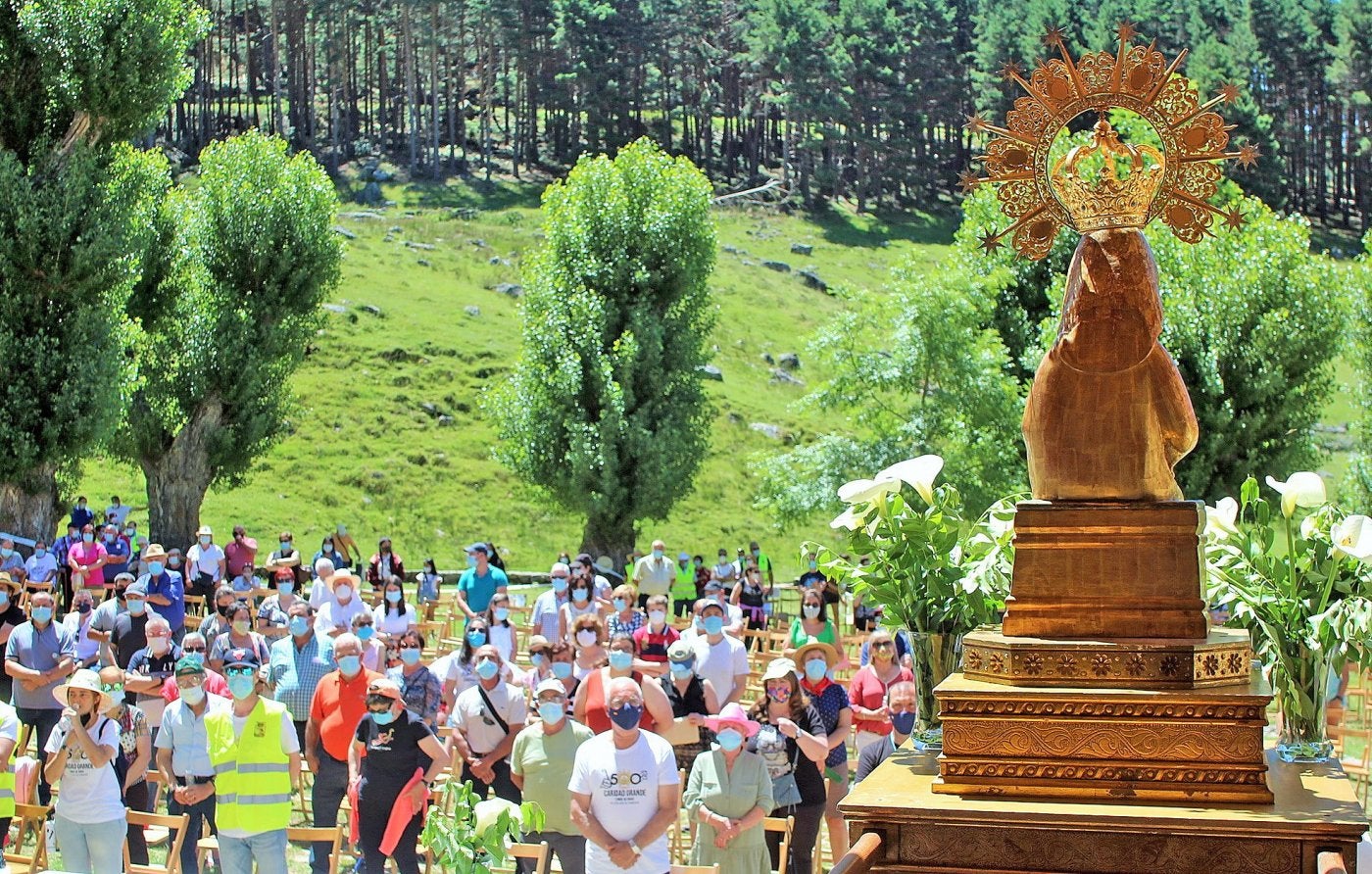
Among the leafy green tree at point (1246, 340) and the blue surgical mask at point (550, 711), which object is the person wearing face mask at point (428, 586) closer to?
the leafy green tree at point (1246, 340)

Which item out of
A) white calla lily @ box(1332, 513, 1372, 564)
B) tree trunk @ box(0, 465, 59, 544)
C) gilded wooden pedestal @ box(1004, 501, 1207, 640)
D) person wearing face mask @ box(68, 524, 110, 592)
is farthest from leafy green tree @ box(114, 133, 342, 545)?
gilded wooden pedestal @ box(1004, 501, 1207, 640)

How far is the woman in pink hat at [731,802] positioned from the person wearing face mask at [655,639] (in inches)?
151

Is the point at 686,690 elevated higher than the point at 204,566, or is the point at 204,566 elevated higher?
the point at 686,690

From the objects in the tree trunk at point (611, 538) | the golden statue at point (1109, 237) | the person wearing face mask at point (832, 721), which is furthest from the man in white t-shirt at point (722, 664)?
the tree trunk at point (611, 538)

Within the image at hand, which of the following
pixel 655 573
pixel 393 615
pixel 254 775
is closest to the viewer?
pixel 254 775

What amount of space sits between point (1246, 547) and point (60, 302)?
83.7 feet

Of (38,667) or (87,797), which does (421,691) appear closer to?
(87,797)

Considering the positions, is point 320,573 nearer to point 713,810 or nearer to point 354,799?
point 354,799

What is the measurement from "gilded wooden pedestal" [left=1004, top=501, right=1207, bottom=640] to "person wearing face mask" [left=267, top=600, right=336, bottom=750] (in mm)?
9057

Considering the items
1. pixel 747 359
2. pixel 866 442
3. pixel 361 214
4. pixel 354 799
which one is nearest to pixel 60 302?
pixel 866 442

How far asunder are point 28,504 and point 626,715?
22.1m

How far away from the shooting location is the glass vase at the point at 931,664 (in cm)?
631

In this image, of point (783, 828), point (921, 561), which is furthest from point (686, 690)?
point (921, 561)

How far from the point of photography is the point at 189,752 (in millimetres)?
11359
